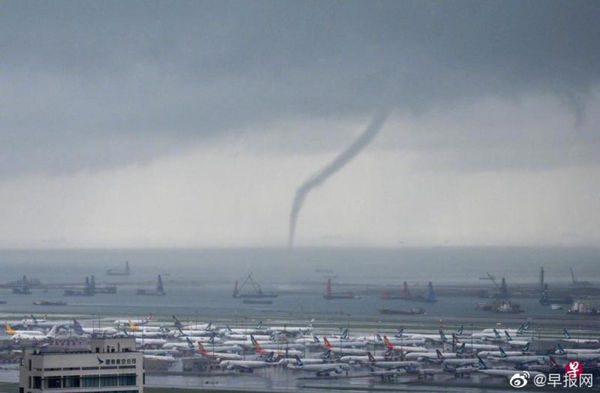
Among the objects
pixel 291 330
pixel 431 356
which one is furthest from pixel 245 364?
pixel 291 330

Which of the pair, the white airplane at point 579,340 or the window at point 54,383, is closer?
the window at point 54,383

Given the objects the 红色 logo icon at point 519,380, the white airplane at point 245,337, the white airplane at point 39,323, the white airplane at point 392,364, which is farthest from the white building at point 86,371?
the white airplane at point 39,323

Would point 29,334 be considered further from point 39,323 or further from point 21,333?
point 39,323

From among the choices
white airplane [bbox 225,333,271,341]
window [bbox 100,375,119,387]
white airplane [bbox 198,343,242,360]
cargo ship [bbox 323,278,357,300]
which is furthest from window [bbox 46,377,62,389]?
cargo ship [bbox 323,278,357,300]

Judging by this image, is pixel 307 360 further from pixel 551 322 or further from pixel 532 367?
pixel 551 322

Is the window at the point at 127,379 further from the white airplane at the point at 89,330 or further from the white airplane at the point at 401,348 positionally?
the white airplane at the point at 89,330

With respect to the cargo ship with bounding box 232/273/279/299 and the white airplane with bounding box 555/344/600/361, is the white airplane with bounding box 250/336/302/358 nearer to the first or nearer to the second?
the white airplane with bounding box 555/344/600/361

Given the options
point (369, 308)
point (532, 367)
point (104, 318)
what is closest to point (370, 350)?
point (532, 367)
